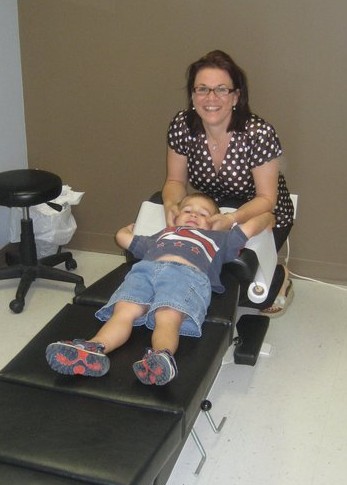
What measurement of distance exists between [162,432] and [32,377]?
15.2 inches

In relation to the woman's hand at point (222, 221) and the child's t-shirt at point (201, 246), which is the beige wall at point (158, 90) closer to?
the woman's hand at point (222, 221)

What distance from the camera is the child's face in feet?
6.78

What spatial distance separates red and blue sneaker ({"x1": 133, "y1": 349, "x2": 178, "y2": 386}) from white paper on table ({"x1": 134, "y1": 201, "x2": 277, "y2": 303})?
665mm

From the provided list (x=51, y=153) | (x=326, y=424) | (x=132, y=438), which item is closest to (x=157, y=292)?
(x=132, y=438)

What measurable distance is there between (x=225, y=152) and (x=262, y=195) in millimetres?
217

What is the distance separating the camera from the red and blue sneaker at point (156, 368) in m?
1.45

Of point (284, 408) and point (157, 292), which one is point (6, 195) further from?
point (284, 408)

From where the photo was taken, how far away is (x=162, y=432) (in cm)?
133

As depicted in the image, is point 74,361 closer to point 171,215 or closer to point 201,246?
point 201,246

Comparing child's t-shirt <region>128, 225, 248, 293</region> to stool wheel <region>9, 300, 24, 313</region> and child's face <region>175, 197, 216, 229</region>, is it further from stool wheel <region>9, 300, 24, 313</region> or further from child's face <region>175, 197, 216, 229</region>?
stool wheel <region>9, 300, 24, 313</region>

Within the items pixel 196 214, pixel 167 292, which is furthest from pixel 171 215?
pixel 167 292

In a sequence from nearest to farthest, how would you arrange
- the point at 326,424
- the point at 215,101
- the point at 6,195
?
the point at 326,424, the point at 215,101, the point at 6,195

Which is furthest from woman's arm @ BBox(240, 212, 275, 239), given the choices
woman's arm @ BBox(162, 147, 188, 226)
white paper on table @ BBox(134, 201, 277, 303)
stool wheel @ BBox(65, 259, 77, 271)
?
stool wheel @ BBox(65, 259, 77, 271)

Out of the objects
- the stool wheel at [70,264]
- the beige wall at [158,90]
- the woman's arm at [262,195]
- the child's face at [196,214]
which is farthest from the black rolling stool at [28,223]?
the woman's arm at [262,195]
